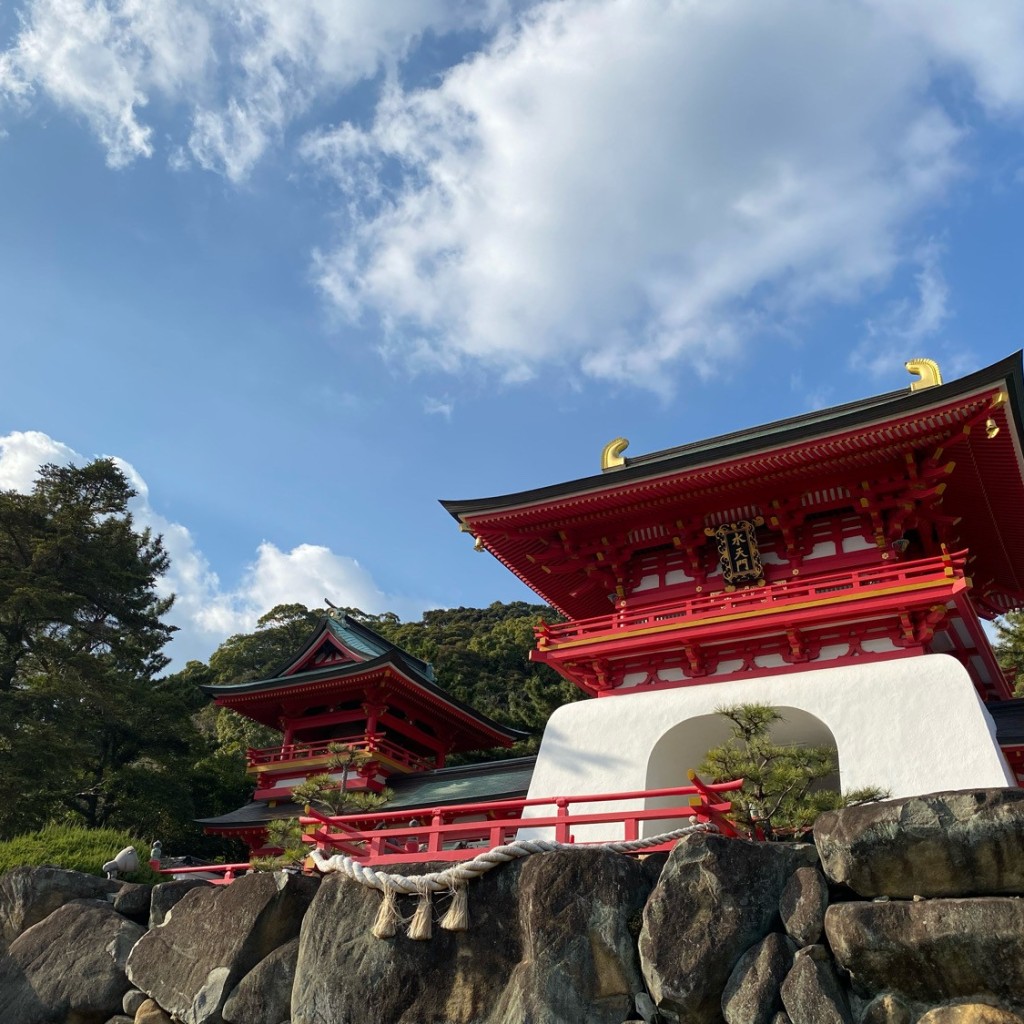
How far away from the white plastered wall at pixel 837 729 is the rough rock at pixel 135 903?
20.0 ft

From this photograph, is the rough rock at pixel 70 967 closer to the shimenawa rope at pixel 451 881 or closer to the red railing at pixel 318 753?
the shimenawa rope at pixel 451 881

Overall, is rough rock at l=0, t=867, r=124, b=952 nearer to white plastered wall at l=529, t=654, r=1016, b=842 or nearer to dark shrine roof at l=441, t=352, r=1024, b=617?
white plastered wall at l=529, t=654, r=1016, b=842

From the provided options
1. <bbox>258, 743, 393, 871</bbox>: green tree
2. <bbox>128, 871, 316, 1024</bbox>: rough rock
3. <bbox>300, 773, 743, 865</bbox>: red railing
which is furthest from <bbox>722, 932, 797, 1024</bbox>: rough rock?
<bbox>258, 743, 393, 871</bbox>: green tree

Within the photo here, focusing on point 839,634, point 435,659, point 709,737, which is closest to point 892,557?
point 839,634

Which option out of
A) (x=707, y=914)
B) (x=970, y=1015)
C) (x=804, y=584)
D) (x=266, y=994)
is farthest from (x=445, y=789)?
(x=970, y=1015)

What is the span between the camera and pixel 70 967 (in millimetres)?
11875

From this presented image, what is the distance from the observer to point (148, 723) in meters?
29.9

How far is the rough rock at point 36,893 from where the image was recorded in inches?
510

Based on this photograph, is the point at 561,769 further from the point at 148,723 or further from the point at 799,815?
the point at 148,723

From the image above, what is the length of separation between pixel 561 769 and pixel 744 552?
515 centimetres

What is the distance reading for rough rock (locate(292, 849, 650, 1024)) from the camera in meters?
8.70

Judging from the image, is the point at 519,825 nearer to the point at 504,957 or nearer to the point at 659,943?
the point at 504,957

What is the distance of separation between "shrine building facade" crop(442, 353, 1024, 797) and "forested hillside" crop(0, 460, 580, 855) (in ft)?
23.6

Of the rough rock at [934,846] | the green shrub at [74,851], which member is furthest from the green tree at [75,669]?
the rough rock at [934,846]
